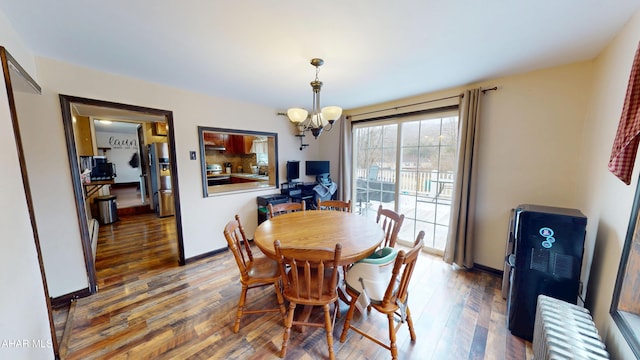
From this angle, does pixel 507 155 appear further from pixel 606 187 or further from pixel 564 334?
pixel 564 334

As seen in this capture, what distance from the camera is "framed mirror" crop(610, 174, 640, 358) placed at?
3.54 feet

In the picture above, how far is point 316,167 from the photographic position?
4125 millimetres

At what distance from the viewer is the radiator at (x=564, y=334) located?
1026mm

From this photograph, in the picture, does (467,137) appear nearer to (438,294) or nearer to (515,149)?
(515,149)

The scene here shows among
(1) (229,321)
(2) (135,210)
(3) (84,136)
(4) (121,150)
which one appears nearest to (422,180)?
(1) (229,321)

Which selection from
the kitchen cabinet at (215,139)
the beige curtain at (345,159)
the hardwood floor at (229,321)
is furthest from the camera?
the kitchen cabinet at (215,139)

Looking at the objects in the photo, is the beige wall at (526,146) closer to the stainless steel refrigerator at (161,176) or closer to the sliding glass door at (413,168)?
the sliding glass door at (413,168)

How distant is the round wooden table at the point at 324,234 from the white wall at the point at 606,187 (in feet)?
4.39

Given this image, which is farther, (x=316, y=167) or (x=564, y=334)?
(x=316, y=167)

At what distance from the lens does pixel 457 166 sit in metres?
2.62

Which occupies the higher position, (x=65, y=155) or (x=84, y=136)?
(x=84, y=136)

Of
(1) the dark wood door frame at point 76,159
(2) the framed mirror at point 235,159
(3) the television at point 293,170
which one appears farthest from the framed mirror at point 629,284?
(2) the framed mirror at point 235,159

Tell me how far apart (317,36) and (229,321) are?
2.43 m

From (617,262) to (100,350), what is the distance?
11.5 feet
